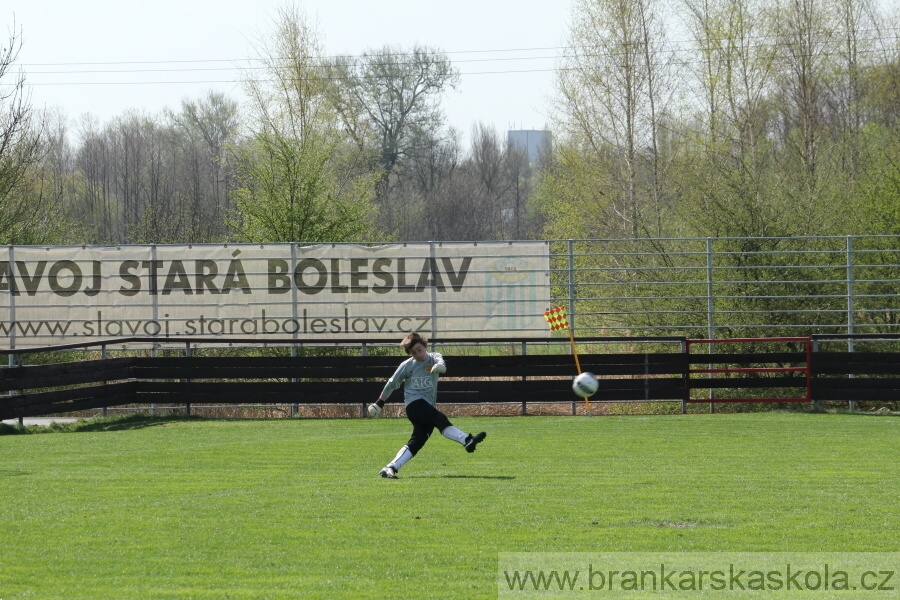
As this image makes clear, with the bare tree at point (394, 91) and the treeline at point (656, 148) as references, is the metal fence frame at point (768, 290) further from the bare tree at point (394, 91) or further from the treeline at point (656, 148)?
the bare tree at point (394, 91)

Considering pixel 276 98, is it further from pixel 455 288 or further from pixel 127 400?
pixel 127 400

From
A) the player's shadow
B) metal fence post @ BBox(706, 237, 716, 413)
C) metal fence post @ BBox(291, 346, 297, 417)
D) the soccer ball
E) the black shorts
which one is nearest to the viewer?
the player's shadow

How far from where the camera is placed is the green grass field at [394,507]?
7.56m

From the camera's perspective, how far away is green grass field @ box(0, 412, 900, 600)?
756 cm

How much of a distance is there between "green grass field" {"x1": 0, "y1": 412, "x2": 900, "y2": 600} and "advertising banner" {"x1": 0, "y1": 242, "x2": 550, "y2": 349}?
7.44 metres

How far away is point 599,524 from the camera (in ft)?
30.0

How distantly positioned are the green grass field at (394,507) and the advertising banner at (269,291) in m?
7.44

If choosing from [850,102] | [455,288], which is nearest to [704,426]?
[455,288]

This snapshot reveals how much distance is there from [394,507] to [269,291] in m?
14.8

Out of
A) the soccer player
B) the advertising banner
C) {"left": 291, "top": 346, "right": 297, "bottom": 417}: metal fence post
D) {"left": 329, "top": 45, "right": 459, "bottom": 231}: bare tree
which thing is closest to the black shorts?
the soccer player

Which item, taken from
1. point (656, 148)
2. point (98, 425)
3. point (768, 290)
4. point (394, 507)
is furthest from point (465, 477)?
point (656, 148)

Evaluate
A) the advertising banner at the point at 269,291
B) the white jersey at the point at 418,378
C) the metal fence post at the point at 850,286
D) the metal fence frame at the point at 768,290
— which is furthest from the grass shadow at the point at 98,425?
the metal fence post at the point at 850,286

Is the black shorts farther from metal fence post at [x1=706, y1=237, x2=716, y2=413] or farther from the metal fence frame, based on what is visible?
metal fence post at [x1=706, y1=237, x2=716, y2=413]

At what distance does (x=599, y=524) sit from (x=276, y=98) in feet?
101
